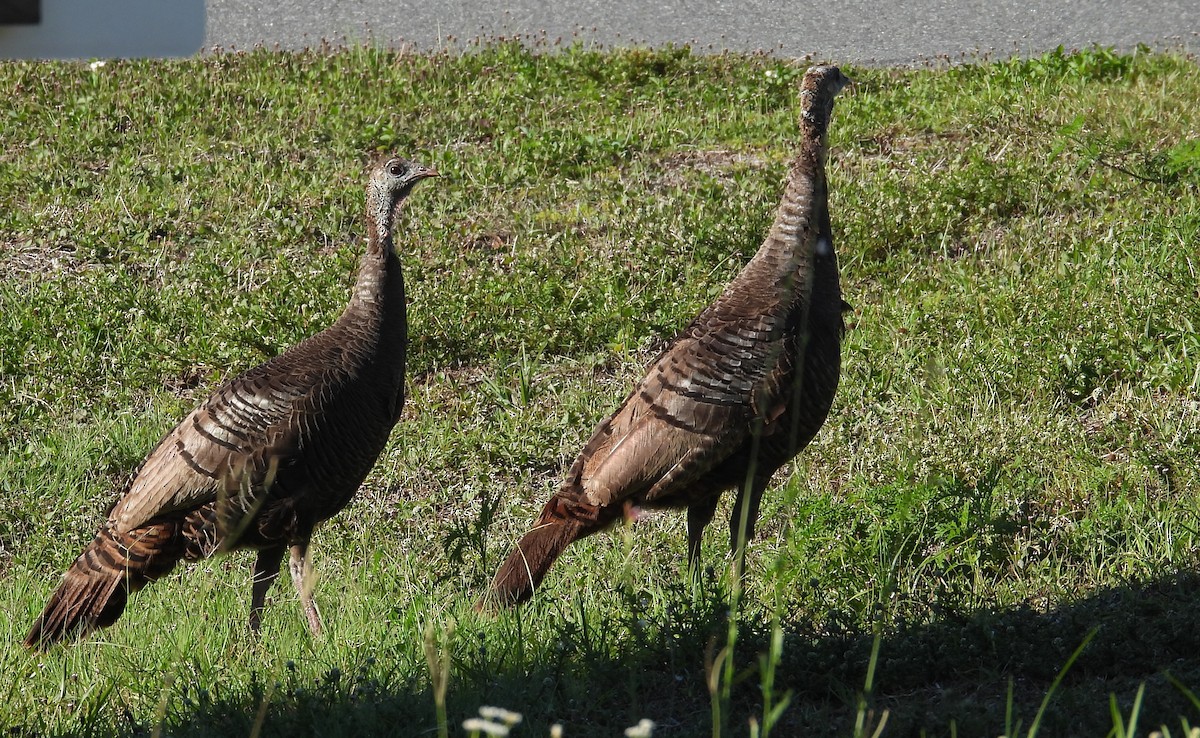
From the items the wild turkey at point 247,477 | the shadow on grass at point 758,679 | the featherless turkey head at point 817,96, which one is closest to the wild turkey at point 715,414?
the featherless turkey head at point 817,96

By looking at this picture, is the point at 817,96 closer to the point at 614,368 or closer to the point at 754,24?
the point at 614,368

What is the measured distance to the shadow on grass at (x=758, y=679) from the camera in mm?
3482

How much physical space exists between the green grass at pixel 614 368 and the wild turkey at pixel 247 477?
18 cm

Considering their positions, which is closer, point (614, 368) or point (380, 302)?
point (380, 302)

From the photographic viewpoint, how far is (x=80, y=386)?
6.84 m

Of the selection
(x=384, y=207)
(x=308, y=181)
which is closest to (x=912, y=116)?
(x=308, y=181)

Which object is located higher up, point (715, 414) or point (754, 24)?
point (754, 24)

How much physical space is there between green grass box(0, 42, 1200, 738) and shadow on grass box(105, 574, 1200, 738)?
0.01m

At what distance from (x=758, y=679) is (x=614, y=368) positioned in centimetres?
299

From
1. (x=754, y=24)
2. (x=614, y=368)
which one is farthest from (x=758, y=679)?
(x=754, y=24)

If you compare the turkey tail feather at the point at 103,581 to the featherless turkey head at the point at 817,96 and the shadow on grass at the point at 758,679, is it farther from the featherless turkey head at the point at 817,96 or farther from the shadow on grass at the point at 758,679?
the featherless turkey head at the point at 817,96

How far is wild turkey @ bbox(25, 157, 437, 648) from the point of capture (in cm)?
470

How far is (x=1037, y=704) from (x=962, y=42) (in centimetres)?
749

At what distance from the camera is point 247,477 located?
4.71 m
